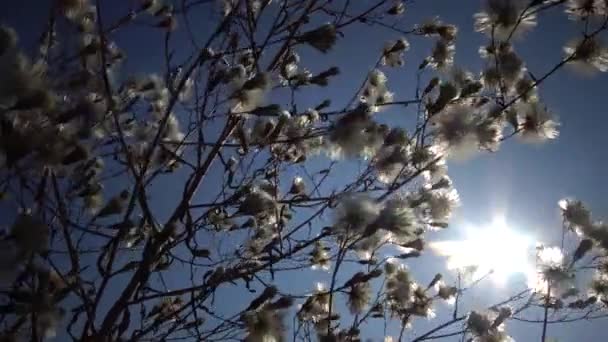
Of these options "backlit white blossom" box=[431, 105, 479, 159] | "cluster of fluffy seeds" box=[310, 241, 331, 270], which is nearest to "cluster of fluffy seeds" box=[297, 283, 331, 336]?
"cluster of fluffy seeds" box=[310, 241, 331, 270]

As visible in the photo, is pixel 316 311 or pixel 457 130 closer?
pixel 457 130

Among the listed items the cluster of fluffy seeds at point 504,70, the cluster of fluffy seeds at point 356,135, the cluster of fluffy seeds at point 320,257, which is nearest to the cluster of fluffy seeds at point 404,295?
the cluster of fluffy seeds at point 320,257

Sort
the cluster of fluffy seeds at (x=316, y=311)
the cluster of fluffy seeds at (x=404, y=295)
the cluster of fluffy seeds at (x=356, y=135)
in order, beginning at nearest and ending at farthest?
1. the cluster of fluffy seeds at (x=356, y=135)
2. the cluster of fluffy seeds at (x=316, y=311)
3. the cluster of fluffy seeds at (x=404, y=295)

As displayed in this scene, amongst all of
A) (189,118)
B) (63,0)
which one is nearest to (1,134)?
(189,118)

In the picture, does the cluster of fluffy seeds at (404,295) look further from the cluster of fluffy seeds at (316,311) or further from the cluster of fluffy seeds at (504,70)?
the cluster of fluffy seeds at (504,70)

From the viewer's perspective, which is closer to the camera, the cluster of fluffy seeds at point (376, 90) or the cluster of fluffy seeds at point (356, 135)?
the cluster of fluffy seeds at point (356, 135)

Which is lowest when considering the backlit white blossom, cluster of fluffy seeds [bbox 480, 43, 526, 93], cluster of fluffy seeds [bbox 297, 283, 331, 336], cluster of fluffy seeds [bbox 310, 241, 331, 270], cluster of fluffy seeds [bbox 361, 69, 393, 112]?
cluster of fluffy seeds [bbox 297, 283, 331, 336]

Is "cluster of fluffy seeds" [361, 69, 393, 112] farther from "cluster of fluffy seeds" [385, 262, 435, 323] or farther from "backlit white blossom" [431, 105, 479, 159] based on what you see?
"cluster of fluffy seeds" [385, 262, 435, 323]

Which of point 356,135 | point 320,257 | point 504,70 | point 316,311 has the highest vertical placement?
point 504,70

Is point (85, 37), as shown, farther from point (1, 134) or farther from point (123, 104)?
point (1, 134)

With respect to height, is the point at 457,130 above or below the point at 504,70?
below

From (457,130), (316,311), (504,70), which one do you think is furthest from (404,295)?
(504,70)

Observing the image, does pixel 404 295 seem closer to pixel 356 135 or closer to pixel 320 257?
pixel 320 257

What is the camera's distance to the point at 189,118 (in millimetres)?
2920
